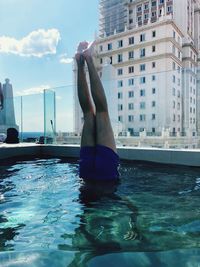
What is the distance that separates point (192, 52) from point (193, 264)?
45768 millimetres

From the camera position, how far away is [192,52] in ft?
141

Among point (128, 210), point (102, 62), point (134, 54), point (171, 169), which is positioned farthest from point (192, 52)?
point (128, 210)

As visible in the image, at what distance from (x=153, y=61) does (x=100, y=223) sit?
36.6 meters

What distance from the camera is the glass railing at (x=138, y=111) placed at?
21.7 ft

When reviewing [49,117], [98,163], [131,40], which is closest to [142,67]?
[131,40]

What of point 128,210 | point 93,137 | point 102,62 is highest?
point 102,62

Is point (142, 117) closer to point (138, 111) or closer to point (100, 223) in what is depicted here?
point (138, 111)

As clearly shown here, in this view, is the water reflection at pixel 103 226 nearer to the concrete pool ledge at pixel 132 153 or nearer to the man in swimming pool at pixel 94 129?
the man in swimming pool at pixel 94 129

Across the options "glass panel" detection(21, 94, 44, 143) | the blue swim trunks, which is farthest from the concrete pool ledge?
the blue swim trunks

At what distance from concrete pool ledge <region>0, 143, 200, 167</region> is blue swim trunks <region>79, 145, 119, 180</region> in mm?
2555

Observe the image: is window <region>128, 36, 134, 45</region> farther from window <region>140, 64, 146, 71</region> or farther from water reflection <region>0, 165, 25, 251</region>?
water reflection <region>0, 165, 25, 251</region>

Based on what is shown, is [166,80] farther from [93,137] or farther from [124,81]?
[93,137]

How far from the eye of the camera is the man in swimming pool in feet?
10.6

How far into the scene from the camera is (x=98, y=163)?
134 inches
